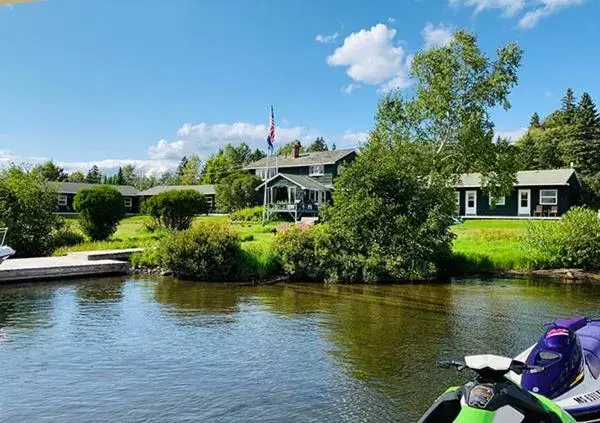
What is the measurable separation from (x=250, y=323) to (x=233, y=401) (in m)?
4.53

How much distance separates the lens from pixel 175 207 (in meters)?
25.7

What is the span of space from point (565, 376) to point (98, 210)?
22861 millimetres

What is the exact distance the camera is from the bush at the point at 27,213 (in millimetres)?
22016

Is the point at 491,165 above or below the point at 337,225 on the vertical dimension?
above

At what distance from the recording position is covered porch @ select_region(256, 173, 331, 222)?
41250 mm

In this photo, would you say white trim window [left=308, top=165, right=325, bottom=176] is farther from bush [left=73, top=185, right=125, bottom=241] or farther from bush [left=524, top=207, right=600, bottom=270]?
bush [left=524, top=207, right=600, bottom=270]

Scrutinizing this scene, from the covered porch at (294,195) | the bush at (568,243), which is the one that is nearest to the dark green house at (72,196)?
the covered porch at (294,195)

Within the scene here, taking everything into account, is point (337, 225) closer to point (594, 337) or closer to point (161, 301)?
point (161, 301)

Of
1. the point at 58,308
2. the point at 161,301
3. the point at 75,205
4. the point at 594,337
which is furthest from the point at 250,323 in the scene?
the point at 75,205

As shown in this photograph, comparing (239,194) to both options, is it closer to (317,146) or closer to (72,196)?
(72,196)

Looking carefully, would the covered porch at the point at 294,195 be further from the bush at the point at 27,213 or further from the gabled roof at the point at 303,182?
the bush at the point at 27,213

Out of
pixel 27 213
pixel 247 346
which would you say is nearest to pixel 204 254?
pixel 247 346

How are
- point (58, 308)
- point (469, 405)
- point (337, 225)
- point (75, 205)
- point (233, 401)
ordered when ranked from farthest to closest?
point (75, 205)
point (337, 225)
point (58, 308)
point (233, 401)
point (469, 405)

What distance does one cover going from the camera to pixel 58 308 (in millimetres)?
12914
